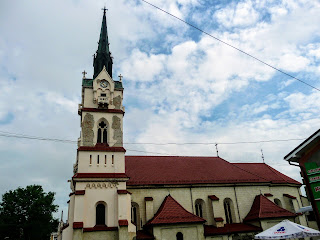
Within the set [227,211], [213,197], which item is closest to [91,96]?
[213,197]

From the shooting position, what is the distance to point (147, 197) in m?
25.6

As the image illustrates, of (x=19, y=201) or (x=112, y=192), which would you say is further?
(x=19, y=201)

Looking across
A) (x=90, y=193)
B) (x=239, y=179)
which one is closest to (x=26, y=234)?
(x=90, y=193)

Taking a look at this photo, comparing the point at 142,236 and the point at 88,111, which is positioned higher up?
the point at 88,111

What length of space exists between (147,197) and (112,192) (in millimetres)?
4420

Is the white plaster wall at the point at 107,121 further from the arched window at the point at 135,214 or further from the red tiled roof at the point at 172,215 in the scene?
the red tiled roof at the point at 172,215

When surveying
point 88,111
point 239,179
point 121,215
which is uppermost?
point 88,111

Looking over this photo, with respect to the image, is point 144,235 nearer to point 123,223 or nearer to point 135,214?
point 135,214

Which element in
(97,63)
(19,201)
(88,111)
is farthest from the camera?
(19,201)

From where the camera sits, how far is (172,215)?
23.8m

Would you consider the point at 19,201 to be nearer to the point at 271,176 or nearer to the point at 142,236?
the point at 142,236

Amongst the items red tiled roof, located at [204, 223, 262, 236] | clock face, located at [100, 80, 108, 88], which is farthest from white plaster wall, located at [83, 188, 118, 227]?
clock face, located at [100, 80, 108, 88]

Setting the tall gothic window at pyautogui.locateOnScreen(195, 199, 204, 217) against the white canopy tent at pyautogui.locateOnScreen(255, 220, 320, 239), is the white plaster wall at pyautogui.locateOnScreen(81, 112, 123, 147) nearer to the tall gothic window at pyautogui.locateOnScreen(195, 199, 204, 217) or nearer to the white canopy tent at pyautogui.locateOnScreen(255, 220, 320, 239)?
the tall gothic window at pyautogui.locateOnScreen(195, 199, 204, 217)

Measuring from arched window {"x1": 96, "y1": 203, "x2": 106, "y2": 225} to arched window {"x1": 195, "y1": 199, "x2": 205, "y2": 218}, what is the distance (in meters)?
10.5
